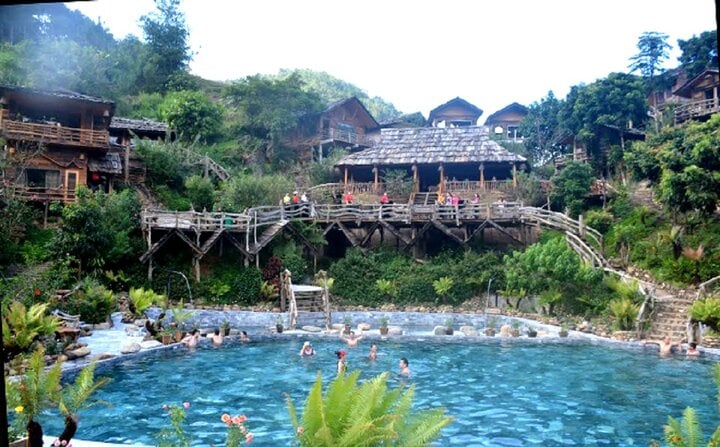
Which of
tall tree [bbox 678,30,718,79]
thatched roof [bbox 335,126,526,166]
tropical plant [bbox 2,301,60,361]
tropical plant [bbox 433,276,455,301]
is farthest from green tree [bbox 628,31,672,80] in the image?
tropical plant [bbox 2,301,60,361]

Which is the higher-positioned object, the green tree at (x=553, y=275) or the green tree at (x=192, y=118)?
the green tree at (x=192, y=118)

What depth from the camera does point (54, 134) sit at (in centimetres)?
2541

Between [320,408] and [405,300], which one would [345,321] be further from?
[320,408]

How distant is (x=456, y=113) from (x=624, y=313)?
2917 centimetres

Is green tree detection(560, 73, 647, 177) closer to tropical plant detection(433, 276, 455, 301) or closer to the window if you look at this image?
tropical plant detection(433, 276, 455, 301)

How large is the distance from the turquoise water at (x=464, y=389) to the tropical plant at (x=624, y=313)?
1696 millimetres

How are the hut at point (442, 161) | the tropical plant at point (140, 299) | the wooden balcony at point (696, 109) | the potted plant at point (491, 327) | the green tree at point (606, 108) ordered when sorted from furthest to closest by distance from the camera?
the green tree at point (606, 108) < the wooden balcony at point (696, 109) < the hut at point (442, 161) < the tropical plant at point (140, 299) < the potted plant at point (491, 327)

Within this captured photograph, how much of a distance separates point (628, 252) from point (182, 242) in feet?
56.2

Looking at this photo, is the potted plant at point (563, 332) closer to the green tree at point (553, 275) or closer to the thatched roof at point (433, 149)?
the green tree at point (553, 275)

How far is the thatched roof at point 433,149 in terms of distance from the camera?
30.0 meters

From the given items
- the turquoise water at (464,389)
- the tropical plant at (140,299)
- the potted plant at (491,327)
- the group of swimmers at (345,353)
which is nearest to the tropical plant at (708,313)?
the turquoise water at (464,389)

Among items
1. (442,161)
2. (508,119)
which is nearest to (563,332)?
(442,161)

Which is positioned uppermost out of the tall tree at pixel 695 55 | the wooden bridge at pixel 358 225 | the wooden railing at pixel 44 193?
the tall tree at pixel 695 55

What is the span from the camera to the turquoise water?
9352 mm
